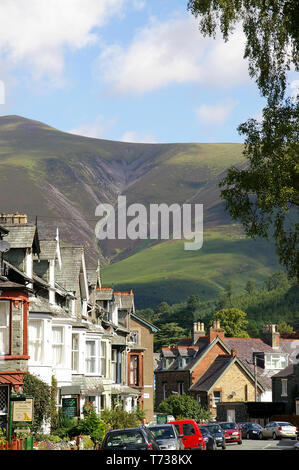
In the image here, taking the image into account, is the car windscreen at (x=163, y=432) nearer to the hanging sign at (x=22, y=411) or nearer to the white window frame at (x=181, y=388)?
the hanging sign at (x=22, y=411)

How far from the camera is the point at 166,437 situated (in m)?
34.2

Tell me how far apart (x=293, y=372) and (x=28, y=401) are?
6732cm

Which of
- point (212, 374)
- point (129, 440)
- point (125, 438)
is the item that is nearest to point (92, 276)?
point (125, 438)

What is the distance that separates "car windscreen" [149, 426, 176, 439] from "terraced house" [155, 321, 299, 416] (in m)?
61.7

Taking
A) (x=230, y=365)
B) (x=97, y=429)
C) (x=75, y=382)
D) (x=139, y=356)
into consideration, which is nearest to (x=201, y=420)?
(x=230, y=365)

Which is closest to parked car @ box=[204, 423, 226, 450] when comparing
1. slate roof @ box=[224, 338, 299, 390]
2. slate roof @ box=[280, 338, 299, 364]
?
slate roof @ box=[224, 338, 299, 390]

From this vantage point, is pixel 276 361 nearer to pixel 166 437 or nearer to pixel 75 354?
pixel 75 354

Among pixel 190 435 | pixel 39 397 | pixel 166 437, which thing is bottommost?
pixel 190 435

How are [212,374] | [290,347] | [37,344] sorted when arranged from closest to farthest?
Answer: 1. [37,344]
2. [212,374]
3. [290,347]

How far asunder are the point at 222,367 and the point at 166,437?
68430 millimetres

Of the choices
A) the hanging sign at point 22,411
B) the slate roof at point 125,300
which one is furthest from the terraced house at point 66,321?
the slate roof at point 125,300

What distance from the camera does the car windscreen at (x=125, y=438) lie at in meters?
25.8

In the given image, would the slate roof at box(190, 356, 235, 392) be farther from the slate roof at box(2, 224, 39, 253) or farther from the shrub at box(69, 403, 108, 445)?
the slate roof at box(2, 224, 39, 253)

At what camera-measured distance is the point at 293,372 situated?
96.4 metres
